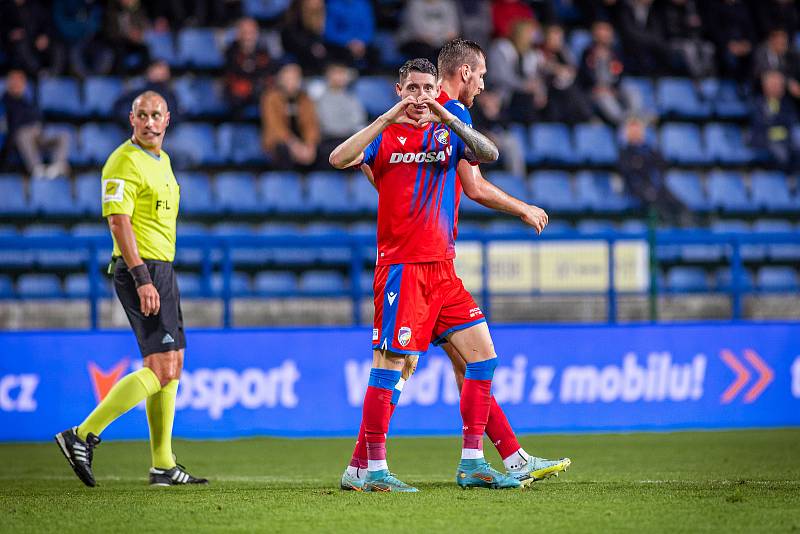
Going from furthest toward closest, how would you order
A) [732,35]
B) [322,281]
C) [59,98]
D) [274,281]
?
1. [732,35]
2. [59,98]
3. [274,281]
4. [322,281]

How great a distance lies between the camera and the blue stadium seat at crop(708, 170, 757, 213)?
570 inches

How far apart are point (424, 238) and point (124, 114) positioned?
328 inches

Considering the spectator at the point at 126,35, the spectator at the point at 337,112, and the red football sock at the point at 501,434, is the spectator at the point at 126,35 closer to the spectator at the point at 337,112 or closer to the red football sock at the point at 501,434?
the spectator at the point at 337,112

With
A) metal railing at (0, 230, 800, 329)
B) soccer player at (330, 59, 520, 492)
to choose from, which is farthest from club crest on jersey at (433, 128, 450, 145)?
metal railing at (0, 230, 800, 329)

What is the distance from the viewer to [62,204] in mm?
12617

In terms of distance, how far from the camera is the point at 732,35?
16.6 m

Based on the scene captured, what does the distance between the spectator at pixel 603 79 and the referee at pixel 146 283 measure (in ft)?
31.3

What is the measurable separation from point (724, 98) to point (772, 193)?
2009 millimetres

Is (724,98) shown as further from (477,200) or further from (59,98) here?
(477,200)

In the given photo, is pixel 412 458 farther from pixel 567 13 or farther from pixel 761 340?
pixel 567 13

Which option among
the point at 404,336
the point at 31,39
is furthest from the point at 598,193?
the point at 404,336

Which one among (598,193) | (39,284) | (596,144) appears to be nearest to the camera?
(39,284)

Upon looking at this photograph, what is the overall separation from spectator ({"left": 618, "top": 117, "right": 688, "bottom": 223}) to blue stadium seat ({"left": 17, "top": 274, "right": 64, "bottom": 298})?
702 centimetres

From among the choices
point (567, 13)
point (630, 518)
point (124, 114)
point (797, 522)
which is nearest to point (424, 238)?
point (630, 518)
